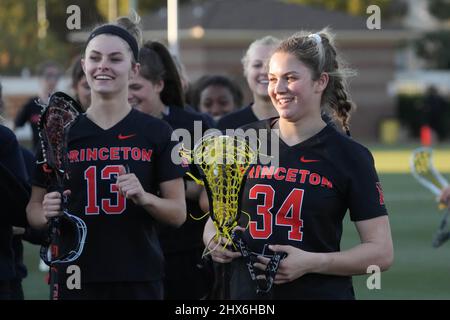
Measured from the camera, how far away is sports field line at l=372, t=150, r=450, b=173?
25.9m

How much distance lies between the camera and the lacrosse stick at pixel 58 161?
17.2 ft

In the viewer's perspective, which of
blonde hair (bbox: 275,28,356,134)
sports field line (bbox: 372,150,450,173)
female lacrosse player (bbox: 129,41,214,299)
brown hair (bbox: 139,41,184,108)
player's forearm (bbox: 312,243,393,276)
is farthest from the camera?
sports field line (bbox: 372,150,450,173)

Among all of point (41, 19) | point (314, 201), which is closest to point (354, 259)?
point (314, 201)

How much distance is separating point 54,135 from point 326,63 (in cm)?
128

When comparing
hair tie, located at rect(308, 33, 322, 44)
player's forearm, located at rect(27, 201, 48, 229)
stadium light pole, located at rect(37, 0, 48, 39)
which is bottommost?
player's forearm, located at rect(27, 201, 48, 229)

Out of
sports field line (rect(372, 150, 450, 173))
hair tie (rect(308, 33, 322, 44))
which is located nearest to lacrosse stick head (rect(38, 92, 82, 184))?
Answer: hair tie (rect(308, 33, 322, 44))

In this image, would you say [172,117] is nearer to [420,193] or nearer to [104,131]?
[104,131]

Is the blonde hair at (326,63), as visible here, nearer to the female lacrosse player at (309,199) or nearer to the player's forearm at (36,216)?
the female lacrosse player at (309,199)

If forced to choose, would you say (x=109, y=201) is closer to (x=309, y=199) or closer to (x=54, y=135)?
(x=54, y=135)

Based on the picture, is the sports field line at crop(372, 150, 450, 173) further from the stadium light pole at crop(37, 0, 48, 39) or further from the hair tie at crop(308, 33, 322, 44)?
the hair tie at crop(308, 33, 322, 44)

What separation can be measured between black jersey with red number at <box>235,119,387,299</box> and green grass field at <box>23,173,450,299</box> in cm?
511

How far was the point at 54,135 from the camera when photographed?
524 centimetres

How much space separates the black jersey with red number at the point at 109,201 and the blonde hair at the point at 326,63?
35.7 inches

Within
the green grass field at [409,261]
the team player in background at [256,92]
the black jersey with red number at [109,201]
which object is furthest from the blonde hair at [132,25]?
the green grass field at [409,261]
